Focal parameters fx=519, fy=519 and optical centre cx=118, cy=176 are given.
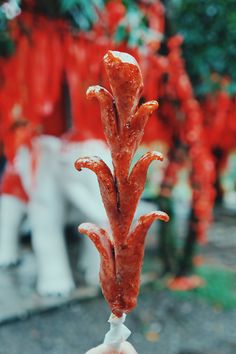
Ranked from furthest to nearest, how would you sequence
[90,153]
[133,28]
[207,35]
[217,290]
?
1. [217,290]
2. [207,35]
3. [90,153]
4. [133,28]

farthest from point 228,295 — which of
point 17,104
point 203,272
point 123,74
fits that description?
point 123,74

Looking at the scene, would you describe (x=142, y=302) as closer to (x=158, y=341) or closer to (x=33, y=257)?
(x=158, y=341)

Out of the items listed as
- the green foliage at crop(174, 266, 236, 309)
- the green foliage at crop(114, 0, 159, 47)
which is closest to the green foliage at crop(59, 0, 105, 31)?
the green foliage at crop(114, 0, 159, 47)

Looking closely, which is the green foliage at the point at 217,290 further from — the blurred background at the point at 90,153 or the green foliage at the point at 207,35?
the green foliage at the point at 207,35

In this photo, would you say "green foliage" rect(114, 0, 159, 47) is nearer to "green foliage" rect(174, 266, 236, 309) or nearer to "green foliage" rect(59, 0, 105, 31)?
"green foliage" rect(59, 0, 105, 31)

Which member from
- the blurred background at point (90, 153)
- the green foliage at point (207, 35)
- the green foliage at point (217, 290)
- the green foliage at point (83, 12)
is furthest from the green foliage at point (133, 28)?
the green foliage at point (217, 290)

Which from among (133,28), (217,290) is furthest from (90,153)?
(217,290)

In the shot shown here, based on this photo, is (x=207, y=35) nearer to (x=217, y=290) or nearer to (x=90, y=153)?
(x=90, y=153)
